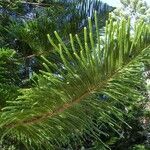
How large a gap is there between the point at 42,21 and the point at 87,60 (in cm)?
192

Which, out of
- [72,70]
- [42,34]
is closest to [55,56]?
[42,34]

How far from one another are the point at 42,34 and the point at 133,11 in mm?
18557

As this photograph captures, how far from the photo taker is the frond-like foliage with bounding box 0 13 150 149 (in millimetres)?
2018

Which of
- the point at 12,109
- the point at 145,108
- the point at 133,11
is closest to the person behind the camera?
the point at 12,109

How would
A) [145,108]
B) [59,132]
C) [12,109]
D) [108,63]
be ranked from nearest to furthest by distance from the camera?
[108,63]
[12,109]
[59,132]
[145,108]

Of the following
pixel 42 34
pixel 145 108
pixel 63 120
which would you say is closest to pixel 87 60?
pixel 63 120

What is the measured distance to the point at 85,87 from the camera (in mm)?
2256

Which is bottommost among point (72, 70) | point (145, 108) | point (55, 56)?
point (145, 108)

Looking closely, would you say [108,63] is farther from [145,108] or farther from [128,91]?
[145,108]

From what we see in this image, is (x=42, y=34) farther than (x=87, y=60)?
Yes

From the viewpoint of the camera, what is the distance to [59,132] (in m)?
2.62

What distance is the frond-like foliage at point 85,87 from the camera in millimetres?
2018

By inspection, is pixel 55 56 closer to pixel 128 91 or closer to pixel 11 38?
pixel 11 38

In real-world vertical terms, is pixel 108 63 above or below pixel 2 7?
above
